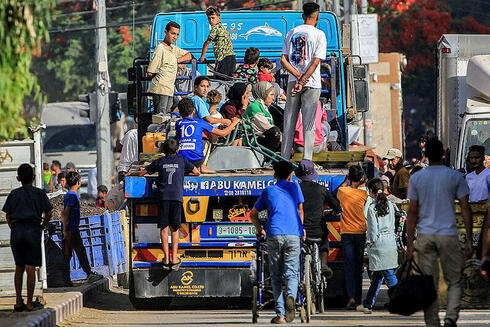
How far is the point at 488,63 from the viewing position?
18.7 metres

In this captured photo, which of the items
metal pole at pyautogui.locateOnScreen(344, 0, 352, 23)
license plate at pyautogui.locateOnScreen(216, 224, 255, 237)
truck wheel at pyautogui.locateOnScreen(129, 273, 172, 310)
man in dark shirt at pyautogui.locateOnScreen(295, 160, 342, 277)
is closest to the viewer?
man in dark shirt at pyautogui.locateOnScreen(295, 160, 342, 277)

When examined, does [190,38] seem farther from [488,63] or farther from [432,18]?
[432,18]

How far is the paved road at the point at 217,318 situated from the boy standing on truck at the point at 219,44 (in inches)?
154

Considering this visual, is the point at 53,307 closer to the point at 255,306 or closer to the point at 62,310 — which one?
the point at 62,310

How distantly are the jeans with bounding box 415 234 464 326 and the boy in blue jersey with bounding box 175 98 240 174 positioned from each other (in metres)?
3.95

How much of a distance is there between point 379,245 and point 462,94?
6030 millimetres

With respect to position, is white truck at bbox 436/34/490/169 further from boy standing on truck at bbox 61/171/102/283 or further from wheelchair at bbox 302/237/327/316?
boy standing on truck at bbox 61/171/102/283

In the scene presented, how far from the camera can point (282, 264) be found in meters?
12.6

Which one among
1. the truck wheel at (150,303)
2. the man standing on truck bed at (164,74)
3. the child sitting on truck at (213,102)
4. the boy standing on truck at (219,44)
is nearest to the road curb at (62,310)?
the truck wheel at (150,303)

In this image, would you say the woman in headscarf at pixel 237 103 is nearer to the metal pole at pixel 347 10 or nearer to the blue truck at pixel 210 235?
the blue truck at pixel 210 235

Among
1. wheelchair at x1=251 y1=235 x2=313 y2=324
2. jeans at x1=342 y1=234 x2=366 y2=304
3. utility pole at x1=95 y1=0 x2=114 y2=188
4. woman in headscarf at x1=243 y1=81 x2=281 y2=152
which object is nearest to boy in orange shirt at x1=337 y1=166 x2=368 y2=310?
jeans at x1=342 y1=234 x2=366 y2=304

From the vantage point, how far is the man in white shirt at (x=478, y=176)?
14102mm

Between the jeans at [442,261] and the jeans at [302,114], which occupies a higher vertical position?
the jeans at [302,114]

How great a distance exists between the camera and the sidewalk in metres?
12.6
